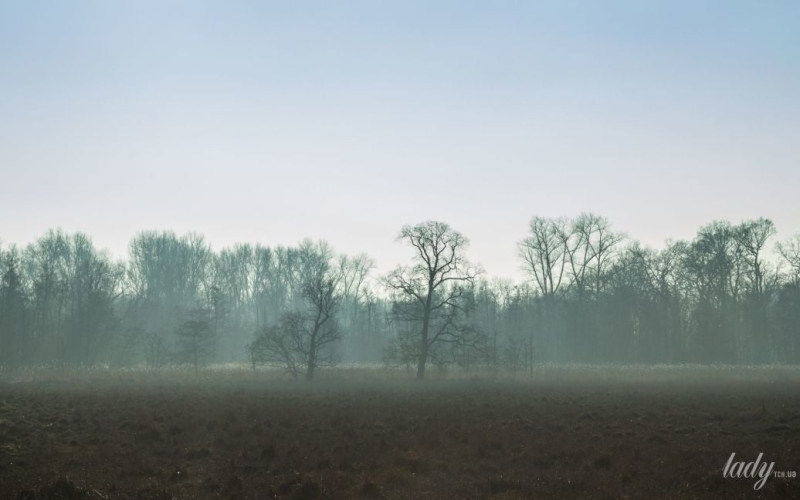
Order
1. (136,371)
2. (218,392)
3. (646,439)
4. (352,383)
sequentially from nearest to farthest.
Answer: (646,439)
(218,392)
(352,383)
(136,371)

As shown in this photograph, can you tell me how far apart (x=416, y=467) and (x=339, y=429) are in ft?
16.6

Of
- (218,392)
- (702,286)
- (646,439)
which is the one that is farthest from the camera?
(702,286)

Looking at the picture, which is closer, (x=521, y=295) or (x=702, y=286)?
(x=702, y=286)

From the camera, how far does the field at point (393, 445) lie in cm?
1116

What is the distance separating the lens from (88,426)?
682 inches

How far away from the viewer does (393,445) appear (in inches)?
598

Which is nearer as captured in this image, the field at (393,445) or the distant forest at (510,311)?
the field at (393,445)

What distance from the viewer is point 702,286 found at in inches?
2392

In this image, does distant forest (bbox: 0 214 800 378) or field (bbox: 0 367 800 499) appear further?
distant forest (bbox: 0 214 800 378)

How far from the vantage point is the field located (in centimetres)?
1116

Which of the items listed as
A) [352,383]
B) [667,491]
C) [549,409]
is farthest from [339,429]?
[352,383]

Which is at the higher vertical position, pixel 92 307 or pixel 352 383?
pixel 92 307

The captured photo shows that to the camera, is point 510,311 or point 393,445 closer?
point 393,445

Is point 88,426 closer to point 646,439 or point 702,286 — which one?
point 646,439
